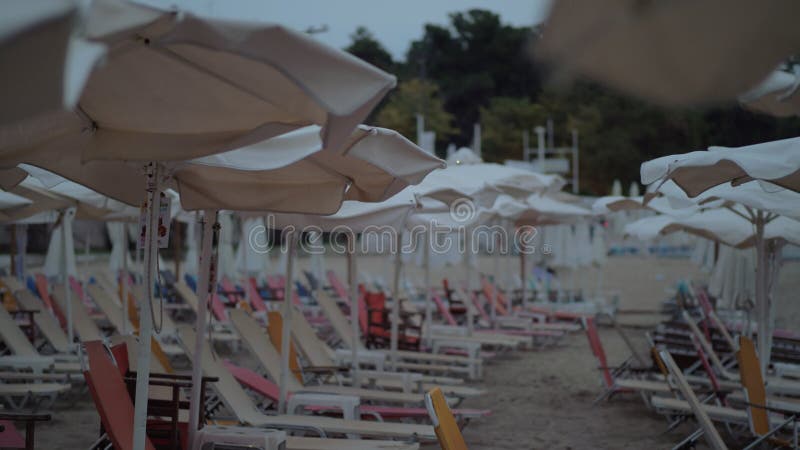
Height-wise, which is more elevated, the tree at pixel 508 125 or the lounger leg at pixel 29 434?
the tree at pixel 508 125

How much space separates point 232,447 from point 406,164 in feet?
5.59

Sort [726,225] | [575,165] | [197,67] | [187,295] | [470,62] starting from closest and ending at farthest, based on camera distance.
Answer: [197,67]
[726,225]
[187,295]
[575,165]
[470,62]

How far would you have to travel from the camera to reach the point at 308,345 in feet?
26.0

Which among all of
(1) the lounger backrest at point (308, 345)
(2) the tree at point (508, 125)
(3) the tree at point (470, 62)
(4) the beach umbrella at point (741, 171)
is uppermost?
(3) the tree at point (470, 62)

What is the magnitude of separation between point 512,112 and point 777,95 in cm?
5330

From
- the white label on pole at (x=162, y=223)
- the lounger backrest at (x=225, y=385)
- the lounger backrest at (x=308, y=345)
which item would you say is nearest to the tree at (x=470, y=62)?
the lounger backrest at (x=308, y=345)

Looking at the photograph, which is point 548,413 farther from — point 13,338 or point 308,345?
point 13,338

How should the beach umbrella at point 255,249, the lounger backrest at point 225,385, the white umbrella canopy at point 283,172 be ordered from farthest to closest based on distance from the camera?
the beach umbrella at point 255,249 < the lounger backrest at point 225,385 < the white umbrella canopy at point 283,172

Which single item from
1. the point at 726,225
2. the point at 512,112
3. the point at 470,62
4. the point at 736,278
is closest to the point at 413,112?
the point at 512,112

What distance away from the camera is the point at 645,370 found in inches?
309

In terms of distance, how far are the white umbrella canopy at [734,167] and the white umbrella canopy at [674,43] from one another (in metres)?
2.66

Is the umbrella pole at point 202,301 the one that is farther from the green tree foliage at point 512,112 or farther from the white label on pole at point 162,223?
the green tree foliage at point 512,112

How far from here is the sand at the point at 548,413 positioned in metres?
6.51

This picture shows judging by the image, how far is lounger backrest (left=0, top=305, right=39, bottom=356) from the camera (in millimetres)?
7691
